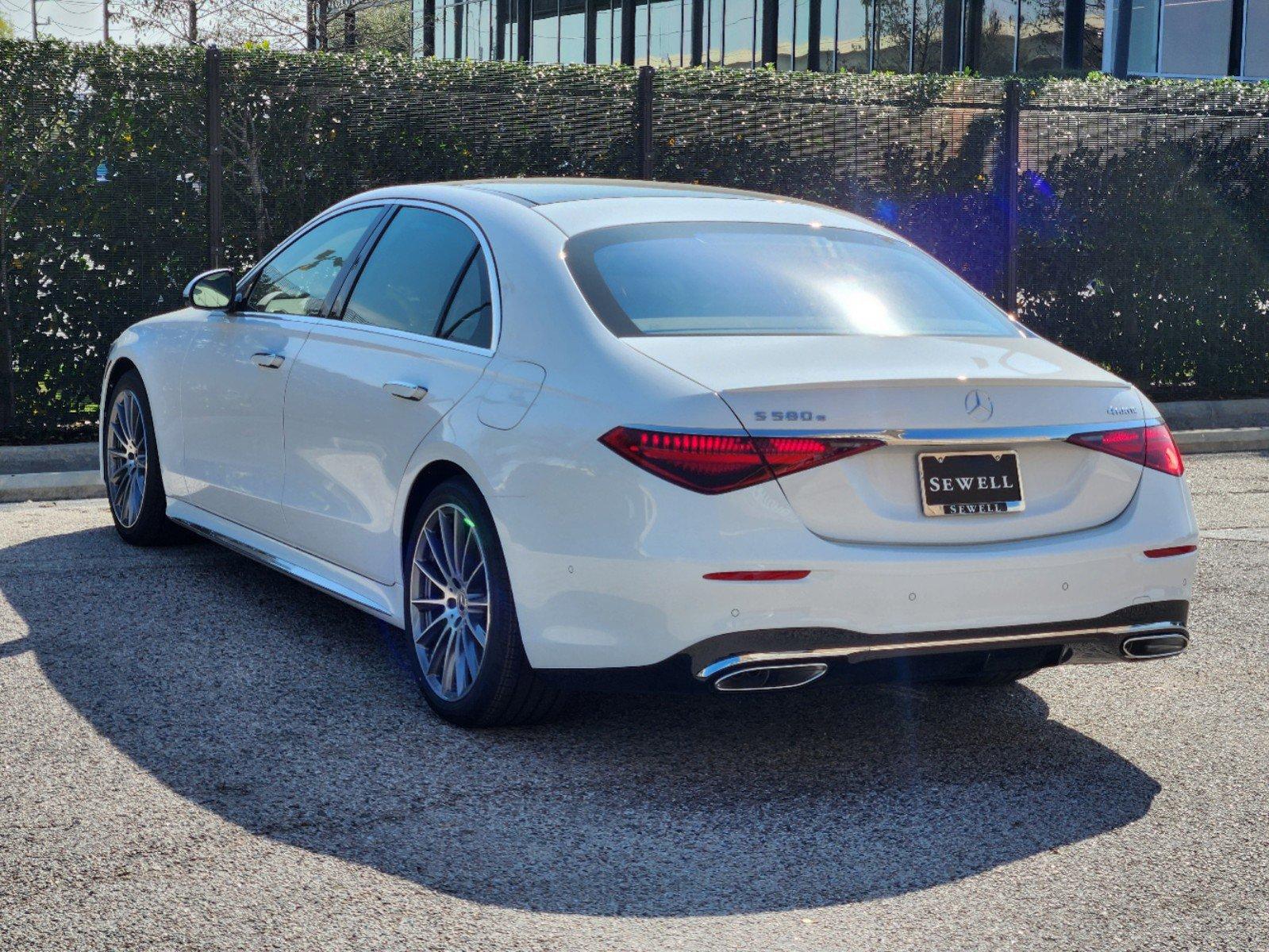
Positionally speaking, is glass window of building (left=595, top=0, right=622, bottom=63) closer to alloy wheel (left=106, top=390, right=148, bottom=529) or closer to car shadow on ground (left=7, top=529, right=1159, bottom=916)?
alloy wheel (left=106, top=390, right=148, bottom=529)

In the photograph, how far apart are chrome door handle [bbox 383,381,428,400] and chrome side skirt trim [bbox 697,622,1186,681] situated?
1391mm

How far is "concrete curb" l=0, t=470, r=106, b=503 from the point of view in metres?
9.27

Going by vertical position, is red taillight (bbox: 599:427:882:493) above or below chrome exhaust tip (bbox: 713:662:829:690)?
above

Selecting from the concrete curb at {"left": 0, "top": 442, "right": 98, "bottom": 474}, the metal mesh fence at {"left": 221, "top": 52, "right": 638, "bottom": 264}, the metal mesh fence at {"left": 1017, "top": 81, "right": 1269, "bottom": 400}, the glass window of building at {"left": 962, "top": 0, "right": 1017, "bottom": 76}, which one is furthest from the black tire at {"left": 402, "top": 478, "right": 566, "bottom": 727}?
the glass window of building at {"left": 962, "top": 0, "right": 1017, "bottom": 76}

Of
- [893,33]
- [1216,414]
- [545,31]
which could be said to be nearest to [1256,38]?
[893,33]

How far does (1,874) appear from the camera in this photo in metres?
3.69

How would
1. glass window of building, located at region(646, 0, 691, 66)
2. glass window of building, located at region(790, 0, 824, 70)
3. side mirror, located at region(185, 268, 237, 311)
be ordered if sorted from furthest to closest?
glass window of building, located at region(646, 0, 691, 66)
glass window of building, located at region(790, 0, 824, 70)
side mirror, located at region(185, 268, 237, 311)

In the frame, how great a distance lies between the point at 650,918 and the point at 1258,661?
3.21 meters

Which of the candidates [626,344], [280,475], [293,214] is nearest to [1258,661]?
[626,344]

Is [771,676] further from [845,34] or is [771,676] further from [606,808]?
[845,34]

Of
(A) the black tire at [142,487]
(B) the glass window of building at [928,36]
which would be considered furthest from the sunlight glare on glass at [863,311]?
(B) the glass window of building at [928,36]

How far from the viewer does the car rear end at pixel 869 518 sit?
13.6 ft

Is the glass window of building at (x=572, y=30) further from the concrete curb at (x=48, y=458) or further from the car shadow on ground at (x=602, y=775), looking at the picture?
the car shadow on ground at (x=602, y=775)

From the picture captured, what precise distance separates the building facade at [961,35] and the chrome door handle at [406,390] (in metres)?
25.9
